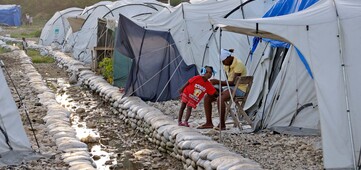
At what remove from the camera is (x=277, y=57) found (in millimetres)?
10961

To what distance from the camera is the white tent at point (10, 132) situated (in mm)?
8633

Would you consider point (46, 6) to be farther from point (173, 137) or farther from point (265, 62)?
point (173, 137)

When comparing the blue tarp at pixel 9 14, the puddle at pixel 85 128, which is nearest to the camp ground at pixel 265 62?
the puddle at pixel 85 128

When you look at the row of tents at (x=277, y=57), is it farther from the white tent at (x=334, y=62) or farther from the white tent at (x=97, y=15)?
the white tent at (x=97, y=15)

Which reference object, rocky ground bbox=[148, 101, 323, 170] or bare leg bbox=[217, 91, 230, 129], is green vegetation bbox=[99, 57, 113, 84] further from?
rocky ground bbox=[148, 101, 323, 170]

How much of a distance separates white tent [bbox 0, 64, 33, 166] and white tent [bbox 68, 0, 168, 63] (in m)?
14.0

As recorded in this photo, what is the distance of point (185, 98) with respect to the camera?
1078 centimetres

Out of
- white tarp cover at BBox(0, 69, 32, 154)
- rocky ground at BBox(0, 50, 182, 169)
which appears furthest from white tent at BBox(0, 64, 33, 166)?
rocky ground at BBox(0, 50, 182, 169)

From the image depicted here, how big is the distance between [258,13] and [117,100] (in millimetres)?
3688

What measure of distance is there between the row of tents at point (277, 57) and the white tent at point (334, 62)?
1 cm

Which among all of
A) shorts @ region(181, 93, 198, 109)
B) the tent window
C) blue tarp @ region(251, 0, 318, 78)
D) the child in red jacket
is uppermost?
blue tarp @ region(251, 0, 318, 78)

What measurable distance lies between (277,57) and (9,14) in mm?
50651

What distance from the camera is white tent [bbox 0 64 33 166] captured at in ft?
28.3

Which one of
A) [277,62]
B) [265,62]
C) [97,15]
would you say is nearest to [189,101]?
[265,62]
